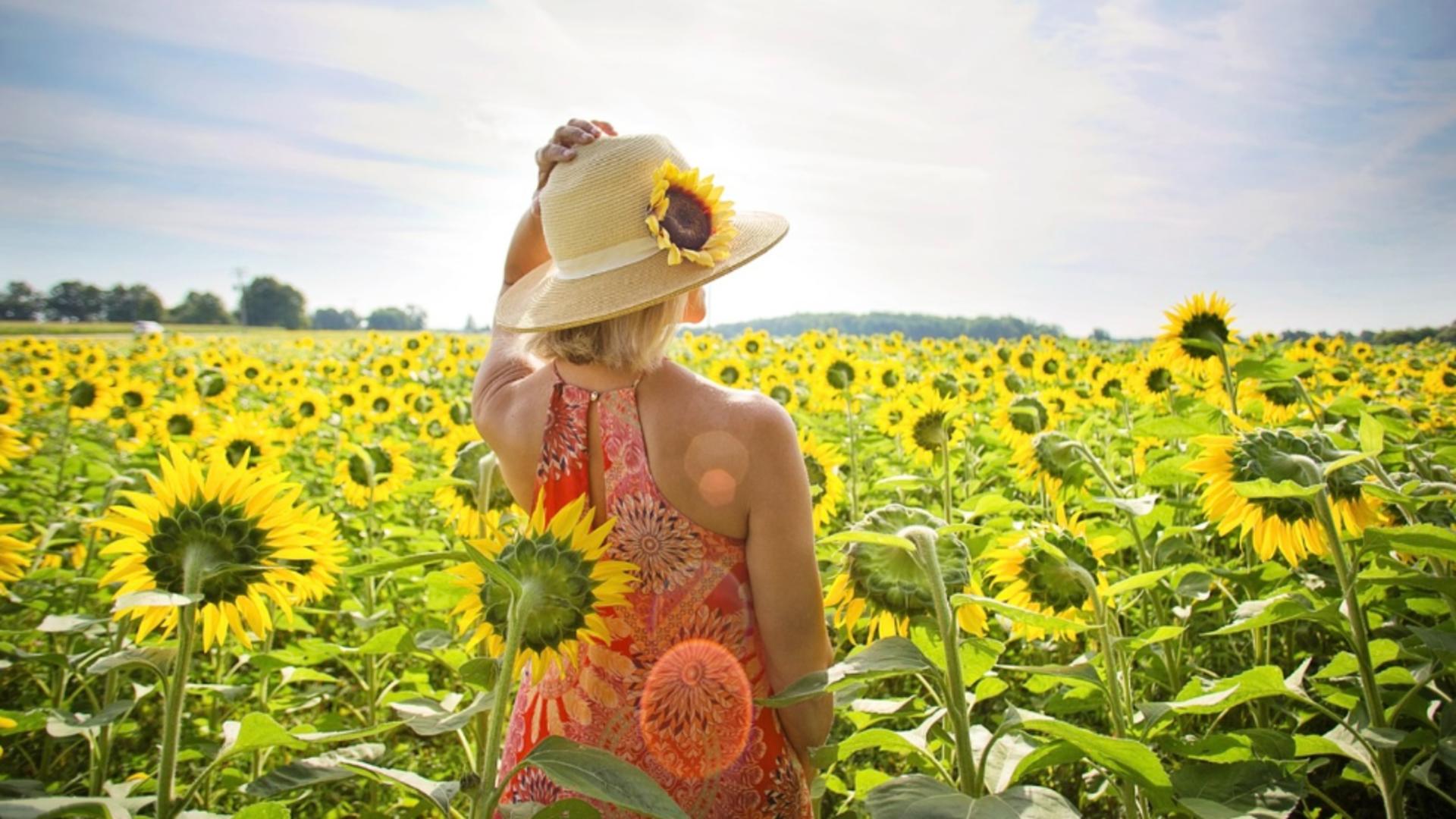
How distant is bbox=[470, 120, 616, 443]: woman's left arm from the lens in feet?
5.98

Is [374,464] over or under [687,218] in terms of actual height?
under

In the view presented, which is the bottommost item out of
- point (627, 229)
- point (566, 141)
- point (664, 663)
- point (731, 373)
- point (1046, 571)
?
point (664, 663)

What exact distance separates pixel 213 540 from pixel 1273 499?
76.1 inches

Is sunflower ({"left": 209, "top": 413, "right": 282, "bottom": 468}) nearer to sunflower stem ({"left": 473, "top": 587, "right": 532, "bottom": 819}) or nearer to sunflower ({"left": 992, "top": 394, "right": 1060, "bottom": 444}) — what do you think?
sunflower stem ({"left": 473, "top": 587, "right": 532, "bottom": 819})

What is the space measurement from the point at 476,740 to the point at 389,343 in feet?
46.2

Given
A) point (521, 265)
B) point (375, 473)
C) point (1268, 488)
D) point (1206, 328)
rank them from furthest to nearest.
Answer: point (375, 473)
point (1206, 328)
point (521, 265)
point (1268, 488)

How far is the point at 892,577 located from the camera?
59.2 inches

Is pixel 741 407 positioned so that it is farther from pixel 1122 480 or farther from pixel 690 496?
pixel 1122 480

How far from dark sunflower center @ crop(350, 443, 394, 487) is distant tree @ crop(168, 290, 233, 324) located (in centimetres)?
6625

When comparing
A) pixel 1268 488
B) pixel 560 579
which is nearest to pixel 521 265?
pixel 560 579

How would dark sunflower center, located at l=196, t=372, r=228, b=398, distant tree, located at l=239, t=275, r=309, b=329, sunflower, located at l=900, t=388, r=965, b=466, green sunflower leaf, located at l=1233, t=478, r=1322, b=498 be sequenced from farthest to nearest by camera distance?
1. distant tree, located at l=239, t=275, r=309, b=329
2. dark sunflower center, located at l=196, t=372, r=228, b=398
3. sunflower, located at l=900, t=388, r=965, b=466
4. green sunflower leaf, located at l=1233, t=478, r=1322, b=498

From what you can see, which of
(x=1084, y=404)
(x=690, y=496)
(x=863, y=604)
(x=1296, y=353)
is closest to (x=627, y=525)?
(x=690, y=496)

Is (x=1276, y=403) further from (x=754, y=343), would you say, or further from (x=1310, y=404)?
(x=754, y=343)

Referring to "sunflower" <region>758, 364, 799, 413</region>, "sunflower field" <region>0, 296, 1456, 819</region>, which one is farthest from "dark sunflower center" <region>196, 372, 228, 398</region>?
"sunflower" <region>758, 364, 799, 413</region>
